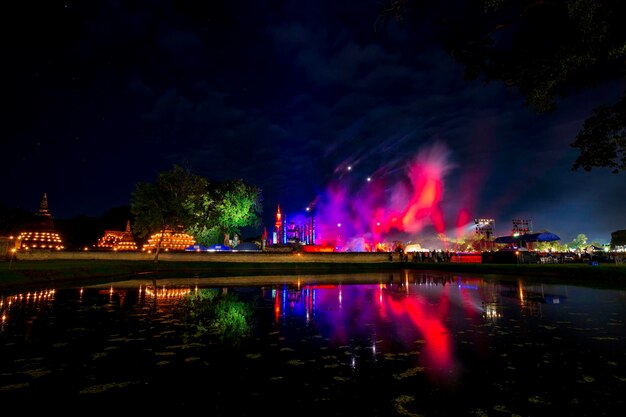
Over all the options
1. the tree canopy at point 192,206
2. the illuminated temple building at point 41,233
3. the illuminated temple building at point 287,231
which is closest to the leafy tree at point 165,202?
the tree canopy at point 192,206

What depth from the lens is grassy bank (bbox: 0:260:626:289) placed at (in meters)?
23.0

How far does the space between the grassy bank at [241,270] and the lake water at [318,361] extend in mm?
13729

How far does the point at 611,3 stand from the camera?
13.5 meters

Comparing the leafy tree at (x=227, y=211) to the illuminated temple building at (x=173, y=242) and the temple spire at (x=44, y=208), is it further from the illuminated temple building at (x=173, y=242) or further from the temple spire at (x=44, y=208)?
the temple spire at (x=44, y=208)

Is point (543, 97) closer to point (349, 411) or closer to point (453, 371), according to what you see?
point (453, 371)

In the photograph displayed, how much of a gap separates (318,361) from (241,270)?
3441 centimetres

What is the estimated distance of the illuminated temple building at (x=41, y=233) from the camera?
57.9 m

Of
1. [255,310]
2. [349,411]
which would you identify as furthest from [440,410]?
[255,310]

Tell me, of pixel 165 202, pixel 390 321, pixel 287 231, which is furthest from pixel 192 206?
pixel 287 231

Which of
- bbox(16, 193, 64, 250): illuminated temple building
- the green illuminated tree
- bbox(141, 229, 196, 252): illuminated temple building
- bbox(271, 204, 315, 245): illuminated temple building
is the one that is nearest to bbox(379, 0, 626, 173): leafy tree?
bbox(141, 229, 196, 252): illuminated temple building

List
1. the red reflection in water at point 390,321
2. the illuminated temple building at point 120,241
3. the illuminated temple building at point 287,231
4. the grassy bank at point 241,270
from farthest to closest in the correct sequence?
the illuminated temple building at point 287,231 → the illuminated temple building at point 120,241 → the grassy bank at point 241,270 → the red reflection in water at point 390,321

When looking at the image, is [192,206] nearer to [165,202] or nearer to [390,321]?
[165,202]

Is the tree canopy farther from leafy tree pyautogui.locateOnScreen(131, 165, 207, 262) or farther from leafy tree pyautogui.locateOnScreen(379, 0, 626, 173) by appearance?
leafy tree pyautogui.locateOnScreen(379, 0, 626, 173)

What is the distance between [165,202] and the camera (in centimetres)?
4631
